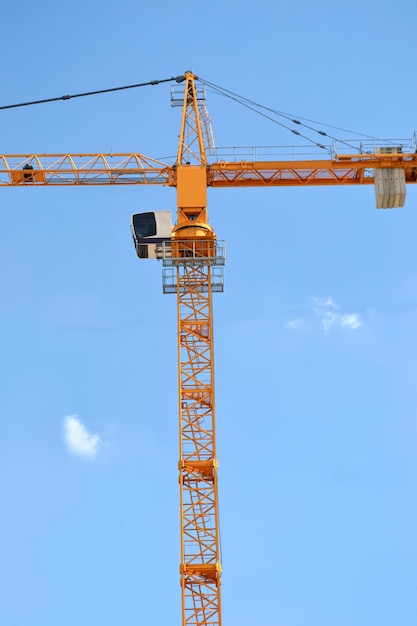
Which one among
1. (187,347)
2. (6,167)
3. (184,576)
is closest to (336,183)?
(187,347)

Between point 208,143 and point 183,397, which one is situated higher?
point 208,143

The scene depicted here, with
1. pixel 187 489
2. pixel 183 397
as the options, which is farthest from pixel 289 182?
pixel 187 489

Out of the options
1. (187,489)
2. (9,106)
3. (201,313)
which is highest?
(9,106)

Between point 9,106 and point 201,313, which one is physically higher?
point 9,106

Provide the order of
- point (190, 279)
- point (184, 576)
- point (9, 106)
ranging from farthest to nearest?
1. point (9, 106)
2. point (190, 279)
3. point (184, 576)

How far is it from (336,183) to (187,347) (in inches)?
384

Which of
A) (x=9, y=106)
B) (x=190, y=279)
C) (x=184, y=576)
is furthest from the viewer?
(x=9, y=106)

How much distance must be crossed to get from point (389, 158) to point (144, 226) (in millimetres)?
10715

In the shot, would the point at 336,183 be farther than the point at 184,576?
Yes

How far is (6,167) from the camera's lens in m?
53.6

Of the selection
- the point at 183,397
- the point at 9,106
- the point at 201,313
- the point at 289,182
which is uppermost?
the point at 9,106

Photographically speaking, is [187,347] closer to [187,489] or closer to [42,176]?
[187,489]

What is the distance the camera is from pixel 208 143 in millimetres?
53375

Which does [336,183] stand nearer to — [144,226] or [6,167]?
[144,226]
